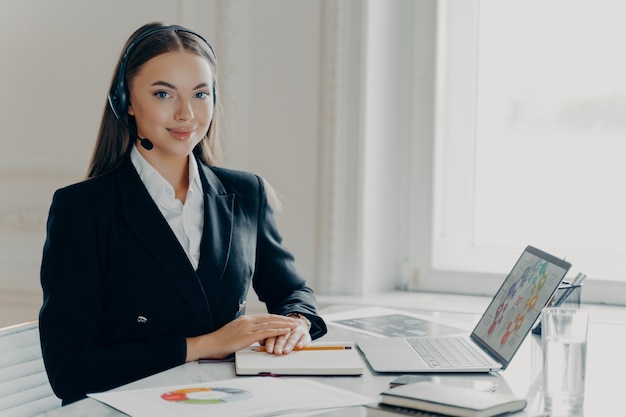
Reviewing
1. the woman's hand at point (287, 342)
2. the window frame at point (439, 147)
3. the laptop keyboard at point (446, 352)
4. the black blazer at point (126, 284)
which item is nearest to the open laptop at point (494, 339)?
the laptop keyboard at point (446, 352)

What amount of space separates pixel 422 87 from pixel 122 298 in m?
1.49

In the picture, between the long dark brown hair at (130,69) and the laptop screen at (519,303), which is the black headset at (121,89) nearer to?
the long dark brown hair at (130,69)

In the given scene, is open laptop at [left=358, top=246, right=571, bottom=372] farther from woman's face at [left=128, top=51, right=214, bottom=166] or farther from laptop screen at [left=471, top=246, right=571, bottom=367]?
woman's face at [left=128, top=51, right=214, bottom=166]

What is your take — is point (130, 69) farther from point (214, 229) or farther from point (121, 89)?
point (214, 229)

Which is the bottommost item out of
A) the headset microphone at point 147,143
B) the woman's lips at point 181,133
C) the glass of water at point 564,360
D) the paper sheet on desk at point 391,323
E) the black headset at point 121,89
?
the paper sheet on desk at point 391,323

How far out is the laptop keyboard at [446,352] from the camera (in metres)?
1.61

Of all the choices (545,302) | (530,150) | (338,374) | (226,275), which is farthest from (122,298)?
(530,150)

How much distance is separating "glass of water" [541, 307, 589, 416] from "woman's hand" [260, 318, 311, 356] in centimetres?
51

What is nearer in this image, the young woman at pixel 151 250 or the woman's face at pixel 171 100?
the young woman at pixel 151 250

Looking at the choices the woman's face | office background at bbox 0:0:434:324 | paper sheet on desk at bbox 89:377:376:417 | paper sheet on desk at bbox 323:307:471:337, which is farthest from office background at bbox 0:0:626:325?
paper sheet on desk at bbox 89:377:376:417

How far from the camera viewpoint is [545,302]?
154 centimetres

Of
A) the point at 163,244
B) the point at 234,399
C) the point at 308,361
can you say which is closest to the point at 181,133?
the point at 163,244

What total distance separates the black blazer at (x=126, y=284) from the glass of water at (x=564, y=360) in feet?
2.19

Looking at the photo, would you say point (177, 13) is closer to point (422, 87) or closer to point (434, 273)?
point (422, 87)
